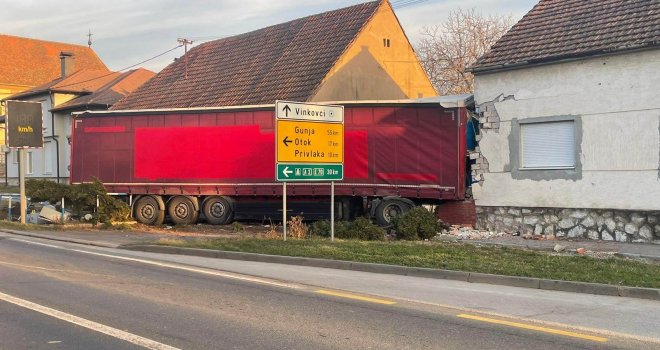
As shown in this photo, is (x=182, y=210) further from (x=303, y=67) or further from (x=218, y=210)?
(x=303, y=67)

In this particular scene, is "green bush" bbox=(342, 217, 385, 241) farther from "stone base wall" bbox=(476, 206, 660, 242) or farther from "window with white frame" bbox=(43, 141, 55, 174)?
"window with white frame" bbox=(43, 141, 55, 174)

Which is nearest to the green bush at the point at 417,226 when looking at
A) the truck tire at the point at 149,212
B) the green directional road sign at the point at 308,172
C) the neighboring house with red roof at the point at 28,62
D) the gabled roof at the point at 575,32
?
the green directional road sign at the point at 308,172

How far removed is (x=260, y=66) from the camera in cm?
3097

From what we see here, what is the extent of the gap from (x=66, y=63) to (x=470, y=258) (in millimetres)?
45824

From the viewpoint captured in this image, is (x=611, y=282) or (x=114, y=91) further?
(x=114, y=91)

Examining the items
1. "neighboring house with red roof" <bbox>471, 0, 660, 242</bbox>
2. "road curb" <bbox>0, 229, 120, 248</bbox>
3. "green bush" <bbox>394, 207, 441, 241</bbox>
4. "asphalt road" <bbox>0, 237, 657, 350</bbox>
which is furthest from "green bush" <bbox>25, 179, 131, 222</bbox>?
"neighboring house with red roof" <bbox>471, 0, 660, 242</bbox>

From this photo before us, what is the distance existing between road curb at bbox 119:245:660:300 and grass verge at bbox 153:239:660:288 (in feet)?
0.79

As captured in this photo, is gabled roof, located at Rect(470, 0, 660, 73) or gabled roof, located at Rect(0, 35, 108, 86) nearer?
gabled roof, located at Rect(470, 0, 660, 73)

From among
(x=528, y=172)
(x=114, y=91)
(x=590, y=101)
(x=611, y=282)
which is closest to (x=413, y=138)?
(x=528, y=172)

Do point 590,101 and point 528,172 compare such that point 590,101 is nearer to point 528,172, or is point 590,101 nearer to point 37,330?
point 528,172

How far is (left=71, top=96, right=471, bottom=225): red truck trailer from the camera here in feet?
58.7

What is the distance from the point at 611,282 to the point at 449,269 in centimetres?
253

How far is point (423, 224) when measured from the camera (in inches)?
616

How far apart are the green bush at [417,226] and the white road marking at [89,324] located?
9612mm
